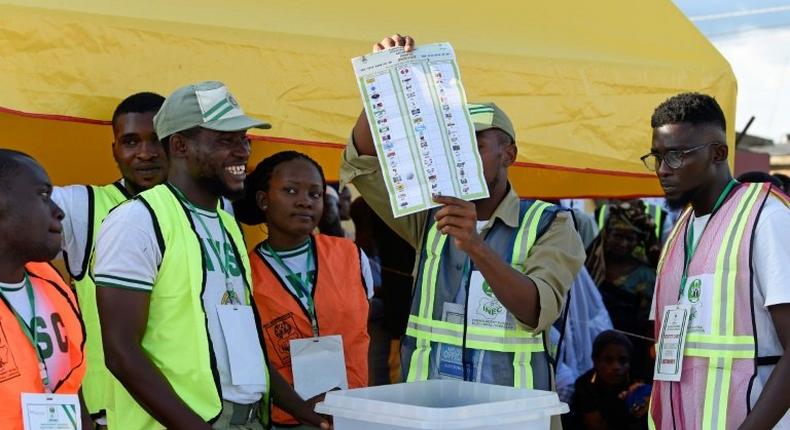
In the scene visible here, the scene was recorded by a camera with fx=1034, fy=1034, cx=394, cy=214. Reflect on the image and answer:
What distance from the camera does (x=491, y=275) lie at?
287 cm

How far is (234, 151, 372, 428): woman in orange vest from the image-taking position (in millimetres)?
3633

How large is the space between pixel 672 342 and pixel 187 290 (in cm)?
147

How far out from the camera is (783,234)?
9.82 ft

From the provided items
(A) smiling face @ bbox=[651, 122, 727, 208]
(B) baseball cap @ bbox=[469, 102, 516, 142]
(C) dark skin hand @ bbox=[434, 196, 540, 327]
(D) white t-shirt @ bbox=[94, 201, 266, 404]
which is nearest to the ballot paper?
(C) dark skin hand @ bbox=[434, 196, 540, 327]

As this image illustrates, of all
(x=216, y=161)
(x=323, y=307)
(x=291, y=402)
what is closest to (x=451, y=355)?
(x=291, y=402)

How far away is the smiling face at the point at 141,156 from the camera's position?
338cm

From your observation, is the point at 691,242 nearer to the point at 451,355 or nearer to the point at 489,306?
the point at 489,306

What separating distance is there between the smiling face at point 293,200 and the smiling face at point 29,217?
1.23m

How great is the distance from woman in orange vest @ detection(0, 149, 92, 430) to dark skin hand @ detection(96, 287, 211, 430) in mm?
97

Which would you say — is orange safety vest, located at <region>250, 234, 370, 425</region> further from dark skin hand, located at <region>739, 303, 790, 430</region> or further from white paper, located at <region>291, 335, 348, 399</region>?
dark skin hand, located at <region>739, 303, 790, 430</region>

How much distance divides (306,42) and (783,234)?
5.54 ft

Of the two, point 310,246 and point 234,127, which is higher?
point 234,127

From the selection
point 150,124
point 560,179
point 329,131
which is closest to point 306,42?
point 329,131

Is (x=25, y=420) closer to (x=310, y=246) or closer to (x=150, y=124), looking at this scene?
(x=150, y=124)
